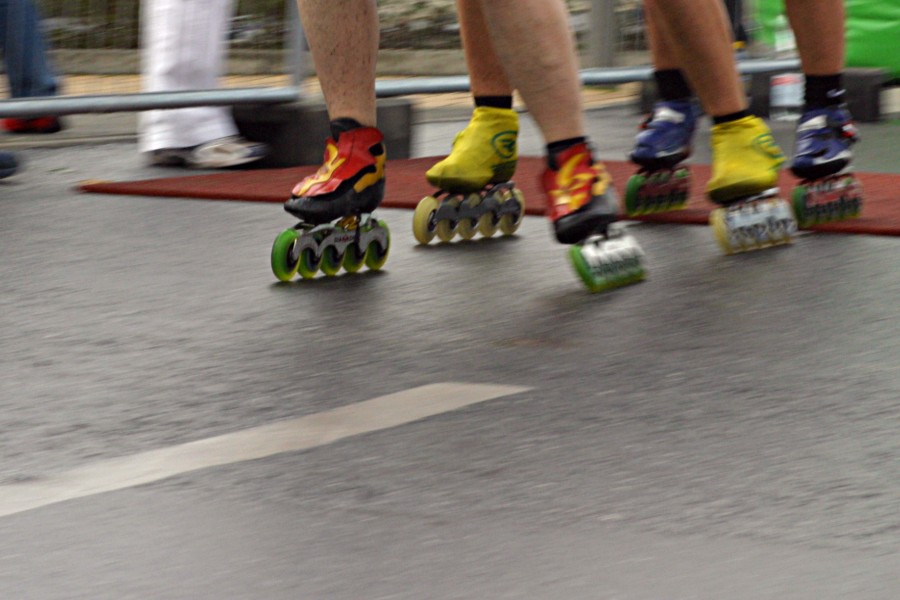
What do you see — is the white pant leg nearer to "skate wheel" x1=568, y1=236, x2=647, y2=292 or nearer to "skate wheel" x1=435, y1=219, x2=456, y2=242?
"skate wheel" x1=435, y1=219, x2=456, y2=242

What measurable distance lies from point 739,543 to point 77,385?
1055 millimetres

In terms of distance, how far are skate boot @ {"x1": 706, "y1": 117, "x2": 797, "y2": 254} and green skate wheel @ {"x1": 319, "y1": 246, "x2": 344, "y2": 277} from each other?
76 centimetres

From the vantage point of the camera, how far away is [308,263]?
3.32 meters

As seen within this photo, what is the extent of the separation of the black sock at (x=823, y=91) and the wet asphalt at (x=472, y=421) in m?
0.43

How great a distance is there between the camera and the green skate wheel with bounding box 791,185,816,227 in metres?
3.87

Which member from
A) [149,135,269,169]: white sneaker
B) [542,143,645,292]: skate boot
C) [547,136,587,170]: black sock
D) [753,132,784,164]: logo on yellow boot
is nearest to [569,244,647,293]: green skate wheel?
[542,143,645,292]: skate boot

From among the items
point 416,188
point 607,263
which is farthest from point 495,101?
point 416,188

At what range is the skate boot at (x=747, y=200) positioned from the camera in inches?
141

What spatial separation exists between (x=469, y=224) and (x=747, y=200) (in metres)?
0.58

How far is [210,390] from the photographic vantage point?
2.42 metres

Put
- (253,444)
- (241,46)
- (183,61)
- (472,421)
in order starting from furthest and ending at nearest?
(241,46)
(183,61)
(472,421)
(253,444)

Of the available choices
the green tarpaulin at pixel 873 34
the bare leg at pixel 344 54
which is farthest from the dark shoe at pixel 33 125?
the green tarpaulin at pixel 873 34

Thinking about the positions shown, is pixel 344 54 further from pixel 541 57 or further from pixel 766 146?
pixel 766 146

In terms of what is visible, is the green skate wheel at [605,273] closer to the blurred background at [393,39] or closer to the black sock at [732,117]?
the black sock at [732,117]
